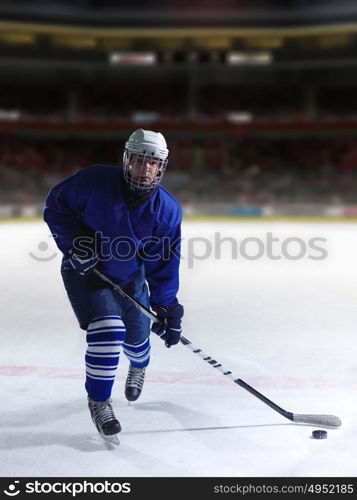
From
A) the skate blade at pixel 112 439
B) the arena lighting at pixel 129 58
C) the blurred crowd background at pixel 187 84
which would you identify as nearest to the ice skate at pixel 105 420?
the skate blade at pixel 112 439

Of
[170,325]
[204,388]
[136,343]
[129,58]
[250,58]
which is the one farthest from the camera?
[250,58]

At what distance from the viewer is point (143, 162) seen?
109 inches

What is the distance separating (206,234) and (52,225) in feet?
30.6

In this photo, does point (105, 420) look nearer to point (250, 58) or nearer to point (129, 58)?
point (129, 58)

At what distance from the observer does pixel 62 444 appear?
2664mm

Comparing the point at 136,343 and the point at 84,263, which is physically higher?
the point at 84,263

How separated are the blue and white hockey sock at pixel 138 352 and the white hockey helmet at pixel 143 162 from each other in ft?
2.61

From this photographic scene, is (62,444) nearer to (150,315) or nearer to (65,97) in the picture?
(150,315)

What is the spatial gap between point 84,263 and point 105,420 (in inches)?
25.7

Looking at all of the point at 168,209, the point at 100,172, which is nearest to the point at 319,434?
the point at 168,209

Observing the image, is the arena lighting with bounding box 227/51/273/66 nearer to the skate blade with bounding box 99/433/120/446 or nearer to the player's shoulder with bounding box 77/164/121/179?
the player's shoulder with bounding box 77/164/121/179

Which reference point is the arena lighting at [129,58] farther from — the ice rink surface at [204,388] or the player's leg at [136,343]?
the player's leg at [136,343]

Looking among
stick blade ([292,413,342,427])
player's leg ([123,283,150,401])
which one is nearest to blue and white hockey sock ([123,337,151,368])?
player's leg ([123,283,150,401])
